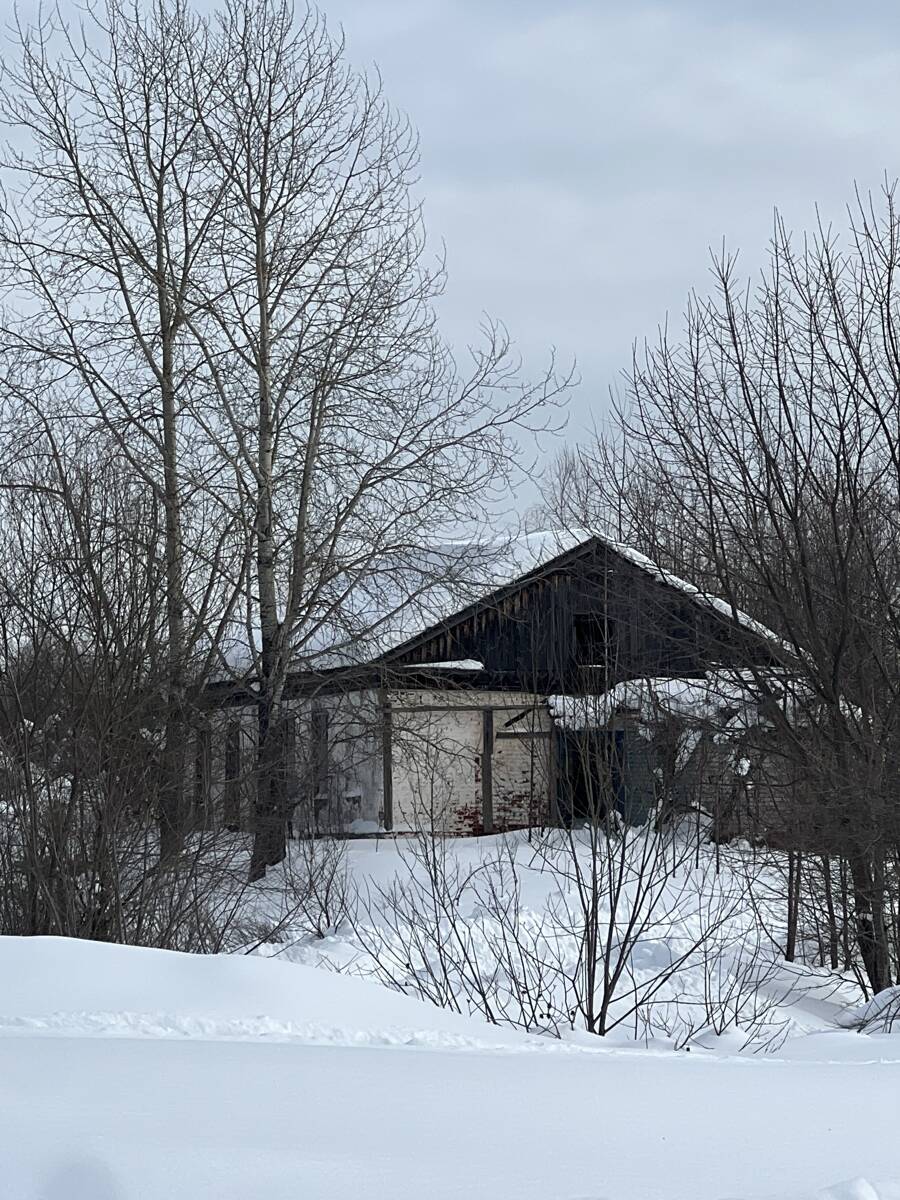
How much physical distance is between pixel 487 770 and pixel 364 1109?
21.5m

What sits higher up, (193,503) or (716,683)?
(193,503)

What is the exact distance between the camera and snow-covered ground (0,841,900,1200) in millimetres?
3424

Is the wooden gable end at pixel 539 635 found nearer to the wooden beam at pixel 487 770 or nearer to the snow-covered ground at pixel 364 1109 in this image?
the wooden beam at pixel 487 770

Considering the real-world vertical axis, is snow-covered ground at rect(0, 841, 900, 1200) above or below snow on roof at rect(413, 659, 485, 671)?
below

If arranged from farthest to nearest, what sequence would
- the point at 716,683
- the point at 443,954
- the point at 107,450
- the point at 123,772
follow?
the point at 107,450
the point at 716,683
the point at 123,772
the point at 443,954

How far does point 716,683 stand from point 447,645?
40.2ft

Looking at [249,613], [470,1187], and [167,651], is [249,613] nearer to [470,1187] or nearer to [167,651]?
[167,651]

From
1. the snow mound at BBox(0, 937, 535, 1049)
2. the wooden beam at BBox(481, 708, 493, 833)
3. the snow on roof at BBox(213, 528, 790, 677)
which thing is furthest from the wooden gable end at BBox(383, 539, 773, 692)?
the snow mound at BBox(0, 937, 535, 1049)

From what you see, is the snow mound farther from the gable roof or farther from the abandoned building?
the gable roof

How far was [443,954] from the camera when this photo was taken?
9.51 metres

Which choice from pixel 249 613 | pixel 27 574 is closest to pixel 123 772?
pixel 27 574

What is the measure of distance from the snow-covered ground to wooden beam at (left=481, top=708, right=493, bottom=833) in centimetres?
1866

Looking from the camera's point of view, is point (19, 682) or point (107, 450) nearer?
point (19, 682)

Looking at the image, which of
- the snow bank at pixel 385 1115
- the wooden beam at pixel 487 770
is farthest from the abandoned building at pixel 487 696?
the snow bank at pixel 385 1115
